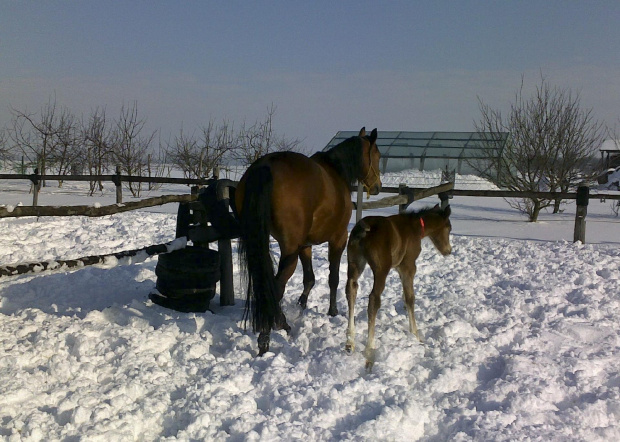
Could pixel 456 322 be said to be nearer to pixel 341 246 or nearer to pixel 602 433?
pixel 341 246

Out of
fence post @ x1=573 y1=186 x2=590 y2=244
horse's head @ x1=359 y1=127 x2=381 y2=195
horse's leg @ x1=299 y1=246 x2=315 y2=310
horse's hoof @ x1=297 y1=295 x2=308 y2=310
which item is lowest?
horse's hoof @ x1=297 y1=295 x2=308 y2=310

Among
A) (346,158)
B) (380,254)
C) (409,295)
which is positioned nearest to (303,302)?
(409,295)

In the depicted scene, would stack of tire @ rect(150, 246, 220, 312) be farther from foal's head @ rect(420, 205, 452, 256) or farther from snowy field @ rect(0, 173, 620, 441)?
foal's head @ rect(420, 205, 452, 256)

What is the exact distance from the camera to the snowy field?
288cm

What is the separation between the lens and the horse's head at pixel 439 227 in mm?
4527

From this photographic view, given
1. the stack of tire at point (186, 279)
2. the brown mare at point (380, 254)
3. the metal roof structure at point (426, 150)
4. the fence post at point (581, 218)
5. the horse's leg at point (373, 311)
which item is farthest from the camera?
the metal roof structure at point (426, 150)

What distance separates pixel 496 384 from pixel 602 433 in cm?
67

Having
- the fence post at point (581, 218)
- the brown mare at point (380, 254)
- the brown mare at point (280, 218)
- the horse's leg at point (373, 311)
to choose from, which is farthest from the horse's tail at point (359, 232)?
the fence post at point (581, 218)

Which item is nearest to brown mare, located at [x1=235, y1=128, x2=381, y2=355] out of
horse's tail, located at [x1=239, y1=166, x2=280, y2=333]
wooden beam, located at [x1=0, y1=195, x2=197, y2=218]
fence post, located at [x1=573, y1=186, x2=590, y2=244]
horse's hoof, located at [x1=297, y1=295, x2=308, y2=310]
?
horse's tail, located at [x1=239, y1=166, x2=280, y2=333]

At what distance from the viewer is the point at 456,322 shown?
4395mm

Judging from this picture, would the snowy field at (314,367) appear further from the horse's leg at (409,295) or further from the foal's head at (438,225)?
the foal's head at (438,225)

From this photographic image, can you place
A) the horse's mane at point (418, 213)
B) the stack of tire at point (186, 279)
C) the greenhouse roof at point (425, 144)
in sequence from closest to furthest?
the horse's mane at point (418, 213)
the stack of tire at point (186, 279)
the greenhouse roof at point (425, 144)

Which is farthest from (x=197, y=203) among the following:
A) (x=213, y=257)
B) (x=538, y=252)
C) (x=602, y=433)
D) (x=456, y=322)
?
(x=538, y=252)

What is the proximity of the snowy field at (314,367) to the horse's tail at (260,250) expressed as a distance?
315 mm
